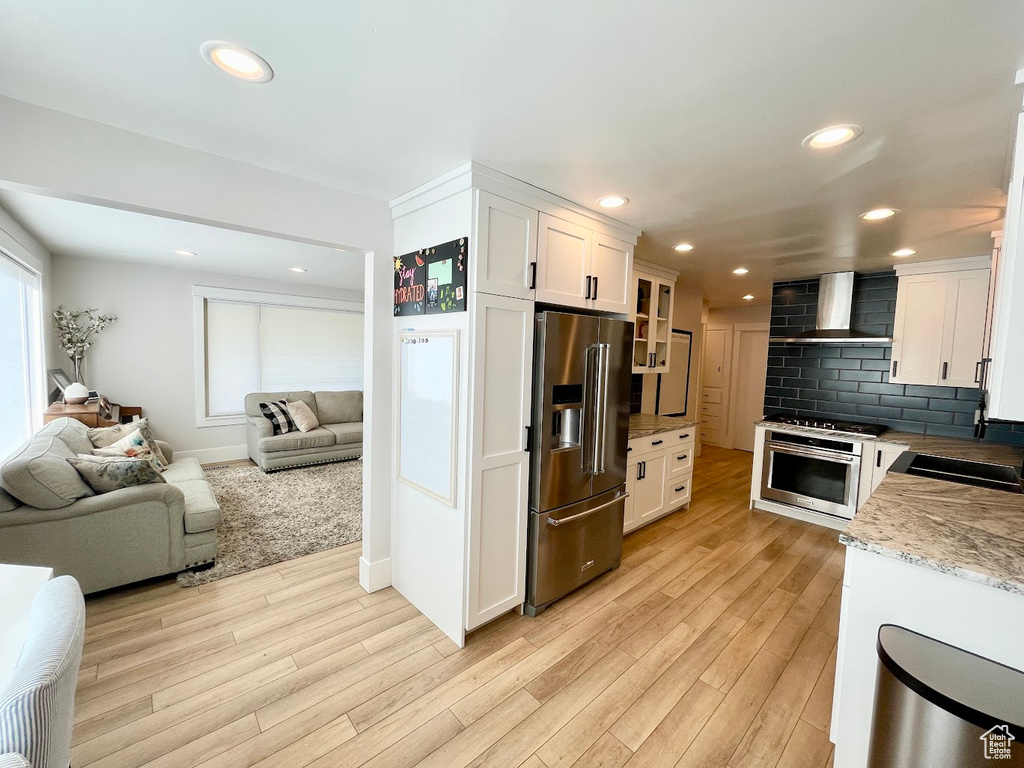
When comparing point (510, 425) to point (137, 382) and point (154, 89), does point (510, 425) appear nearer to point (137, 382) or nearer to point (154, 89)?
point (154, 89)

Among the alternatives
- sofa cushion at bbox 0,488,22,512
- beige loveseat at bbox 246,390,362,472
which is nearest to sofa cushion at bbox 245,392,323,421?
beige loveseat at bbox 246,390,362,472

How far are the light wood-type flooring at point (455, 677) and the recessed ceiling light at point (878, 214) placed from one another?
2.34m

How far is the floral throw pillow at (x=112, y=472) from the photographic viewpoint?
96.3 inches

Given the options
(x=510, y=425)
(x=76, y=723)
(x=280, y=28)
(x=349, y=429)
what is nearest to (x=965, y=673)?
(x=510, y=425)

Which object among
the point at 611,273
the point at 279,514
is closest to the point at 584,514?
the point at 611,273

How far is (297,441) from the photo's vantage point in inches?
198

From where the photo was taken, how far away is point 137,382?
4789 millimetres

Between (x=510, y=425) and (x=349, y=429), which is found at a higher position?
(x=510, y=425)

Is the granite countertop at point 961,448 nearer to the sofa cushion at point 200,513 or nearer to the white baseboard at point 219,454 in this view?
the sofa cushion at point 200,513

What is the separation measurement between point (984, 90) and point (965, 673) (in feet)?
5.66

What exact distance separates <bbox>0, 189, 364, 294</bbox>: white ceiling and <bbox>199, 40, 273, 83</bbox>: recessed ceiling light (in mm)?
1506

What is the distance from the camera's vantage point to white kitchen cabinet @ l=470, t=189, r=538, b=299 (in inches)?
77.7

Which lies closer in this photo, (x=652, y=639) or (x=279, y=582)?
(x=652, y=639)

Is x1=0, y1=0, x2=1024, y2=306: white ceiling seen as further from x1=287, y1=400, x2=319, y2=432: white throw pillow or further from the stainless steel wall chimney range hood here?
x1=287, y1=400, x2=319, y2=432: white throw pillow
